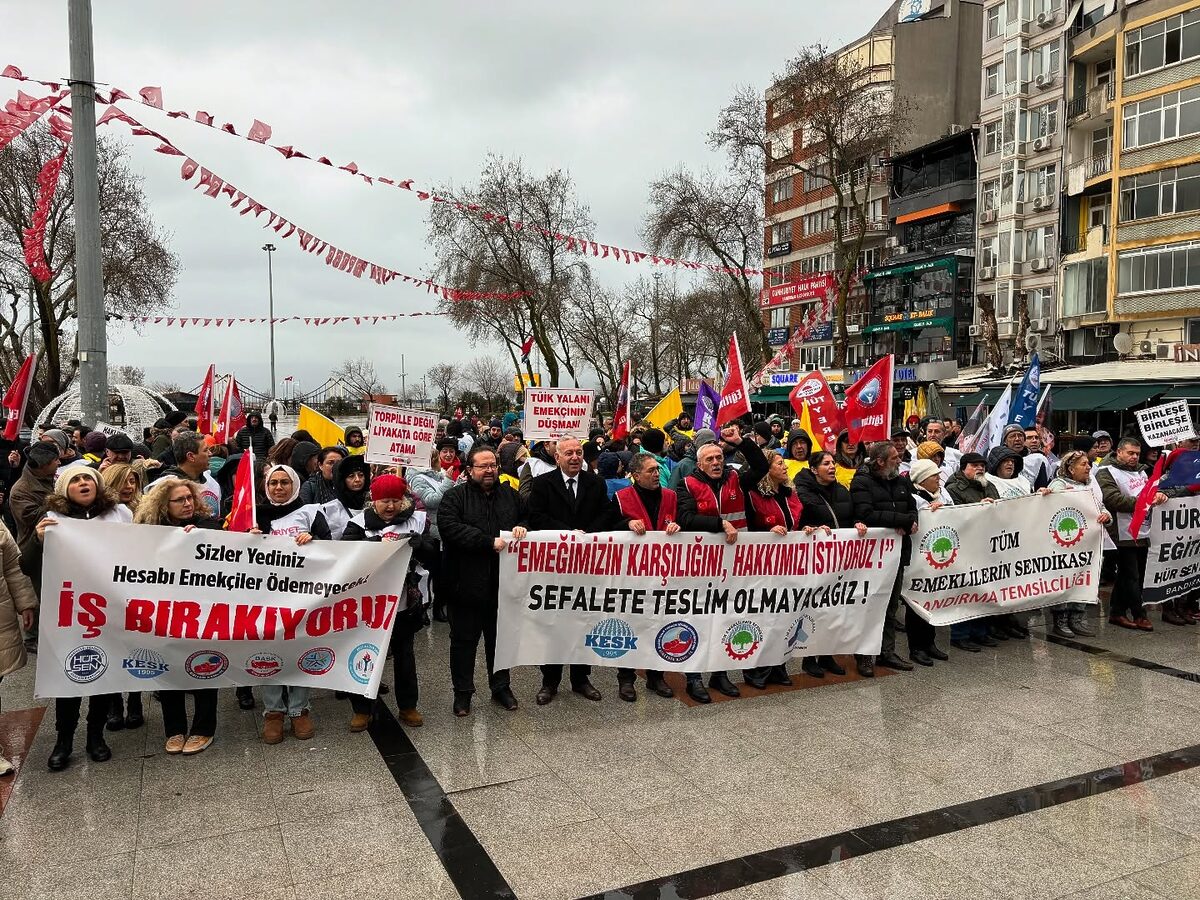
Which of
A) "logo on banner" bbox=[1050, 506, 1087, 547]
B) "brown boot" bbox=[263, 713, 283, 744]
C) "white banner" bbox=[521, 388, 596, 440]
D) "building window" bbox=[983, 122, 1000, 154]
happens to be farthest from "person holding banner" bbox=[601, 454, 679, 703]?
"building window" bbox=[983, 122, 1000, 154]

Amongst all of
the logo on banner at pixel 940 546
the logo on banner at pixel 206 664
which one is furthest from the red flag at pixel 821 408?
the logo on banner at pixel 206 664

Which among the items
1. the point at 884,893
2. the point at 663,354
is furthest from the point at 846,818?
the point at 663,354

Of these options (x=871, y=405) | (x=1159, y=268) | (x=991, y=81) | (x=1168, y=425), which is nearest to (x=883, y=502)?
(x=871, y=405)

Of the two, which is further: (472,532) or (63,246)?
(63,246)

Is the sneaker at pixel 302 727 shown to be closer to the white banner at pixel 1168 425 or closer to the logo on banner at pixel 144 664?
the logo on banner at pixel 144 664

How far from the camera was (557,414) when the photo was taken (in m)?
8.47

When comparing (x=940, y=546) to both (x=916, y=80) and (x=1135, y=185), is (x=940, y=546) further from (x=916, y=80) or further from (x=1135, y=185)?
(x=916, y=80)

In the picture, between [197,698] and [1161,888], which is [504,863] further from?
[1161,888]

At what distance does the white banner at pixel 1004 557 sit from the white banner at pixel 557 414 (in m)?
3.35

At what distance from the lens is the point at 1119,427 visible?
26344 millimetres

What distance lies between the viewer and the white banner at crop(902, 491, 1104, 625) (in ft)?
22.3

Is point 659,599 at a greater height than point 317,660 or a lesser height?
greater

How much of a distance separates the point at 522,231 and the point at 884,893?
126ft

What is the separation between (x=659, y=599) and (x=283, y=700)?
8.15ft
